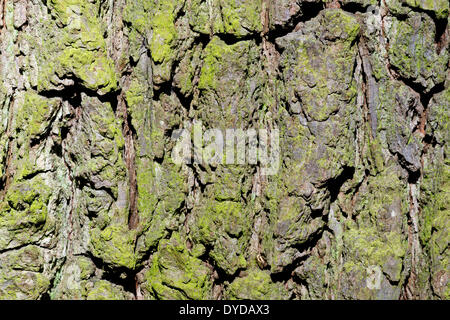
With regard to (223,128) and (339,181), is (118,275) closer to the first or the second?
(223,128)

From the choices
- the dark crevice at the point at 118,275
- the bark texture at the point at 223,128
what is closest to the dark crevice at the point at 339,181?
the bark texture at the point at 223,128

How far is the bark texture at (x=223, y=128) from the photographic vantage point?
89.7 inches

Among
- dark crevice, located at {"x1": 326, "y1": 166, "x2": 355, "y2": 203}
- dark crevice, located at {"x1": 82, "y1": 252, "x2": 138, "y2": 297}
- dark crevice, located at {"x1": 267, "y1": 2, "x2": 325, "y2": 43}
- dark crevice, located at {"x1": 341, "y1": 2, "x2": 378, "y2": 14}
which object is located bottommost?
dark crevice, located at {"x1": 82, "y1": 252, "x2": 138, "y2": 297}

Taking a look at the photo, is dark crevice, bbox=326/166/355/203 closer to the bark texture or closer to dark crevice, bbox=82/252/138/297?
the bark texture

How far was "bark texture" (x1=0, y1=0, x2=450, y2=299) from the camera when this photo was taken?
2279mm

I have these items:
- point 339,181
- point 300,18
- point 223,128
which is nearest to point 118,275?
point 223,128

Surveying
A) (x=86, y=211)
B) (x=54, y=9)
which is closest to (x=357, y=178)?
(x=86, y=211)

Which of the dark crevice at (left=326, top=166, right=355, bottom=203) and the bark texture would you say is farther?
the dark crevice at (left=326, top=166, right=355, bottom=203)

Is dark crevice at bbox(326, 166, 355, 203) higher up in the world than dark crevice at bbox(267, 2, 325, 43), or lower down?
lower down

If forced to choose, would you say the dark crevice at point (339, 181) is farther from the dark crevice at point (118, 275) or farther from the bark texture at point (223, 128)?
the dark crevice at point (118, 275)

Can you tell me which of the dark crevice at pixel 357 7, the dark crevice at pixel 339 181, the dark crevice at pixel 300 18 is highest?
the dark crevice at pixel 357 7

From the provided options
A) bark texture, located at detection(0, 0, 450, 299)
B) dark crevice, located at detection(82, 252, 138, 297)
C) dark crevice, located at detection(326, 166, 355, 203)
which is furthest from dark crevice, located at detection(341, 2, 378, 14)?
dark crevice, located at detection(82, 252, 138, 297)

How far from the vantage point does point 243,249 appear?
243 cm

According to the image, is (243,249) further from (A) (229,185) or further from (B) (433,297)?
(B) (433,297)
